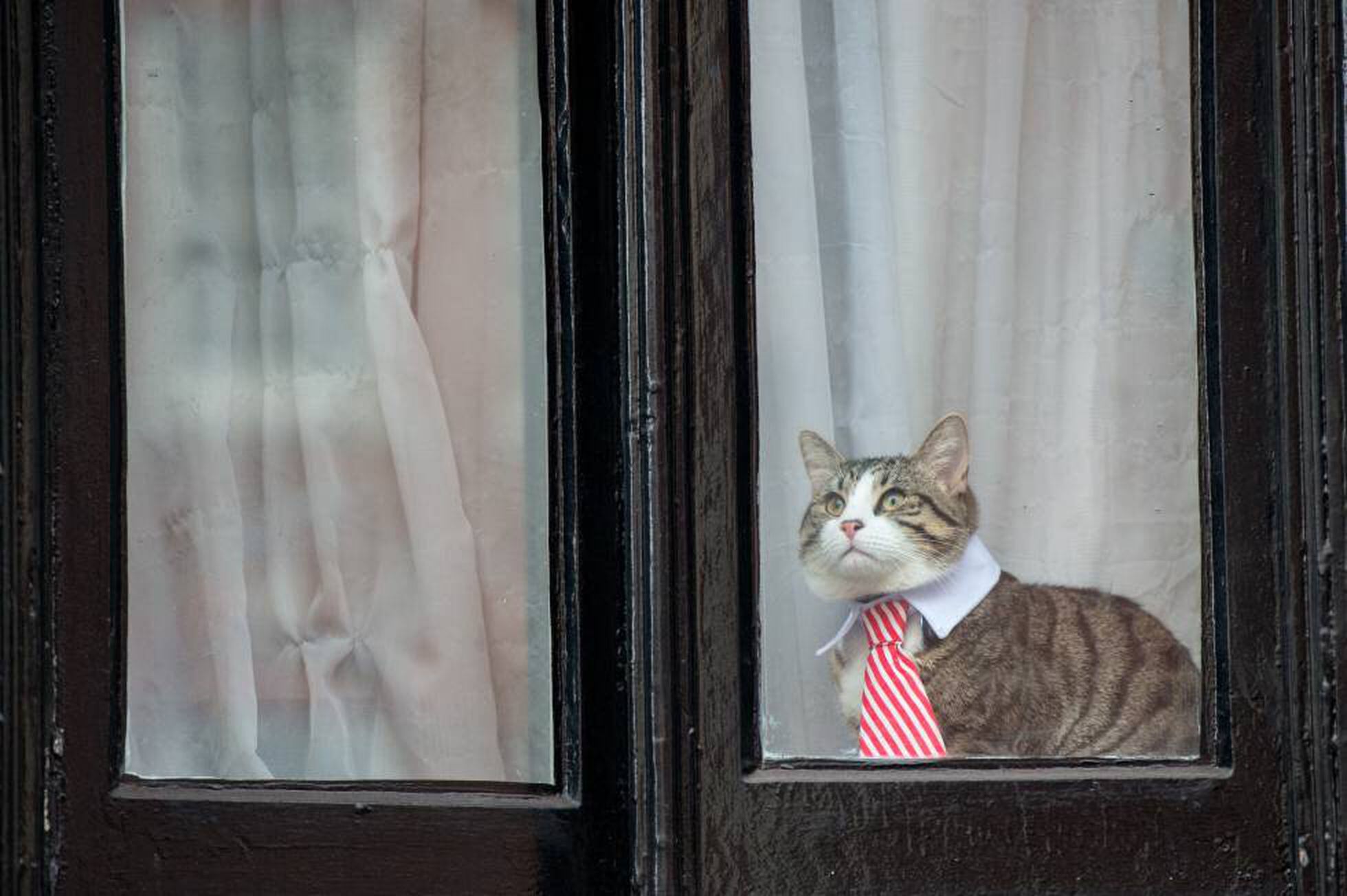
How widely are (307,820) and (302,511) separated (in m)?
0.33

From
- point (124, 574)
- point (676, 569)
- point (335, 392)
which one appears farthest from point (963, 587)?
point (124, 574)

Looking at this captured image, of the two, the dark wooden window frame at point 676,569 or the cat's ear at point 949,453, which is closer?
the dark wooden window frame at point 676,569

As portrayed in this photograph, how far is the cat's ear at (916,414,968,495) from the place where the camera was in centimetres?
163

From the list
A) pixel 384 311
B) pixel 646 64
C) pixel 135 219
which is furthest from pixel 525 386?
pixel 135 219

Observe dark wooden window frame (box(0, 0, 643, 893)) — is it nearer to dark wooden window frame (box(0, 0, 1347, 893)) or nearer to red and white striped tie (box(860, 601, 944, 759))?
dark wooden window frame (box(0, 0, 1347, 893))

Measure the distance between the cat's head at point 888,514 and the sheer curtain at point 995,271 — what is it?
2 centimetres

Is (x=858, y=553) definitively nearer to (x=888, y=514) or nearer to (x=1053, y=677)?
(x=888, y=514)

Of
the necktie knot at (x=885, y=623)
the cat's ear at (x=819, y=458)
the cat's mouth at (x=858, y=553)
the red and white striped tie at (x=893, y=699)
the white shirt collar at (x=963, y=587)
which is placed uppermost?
the cat's ear at (x=819, y=458)

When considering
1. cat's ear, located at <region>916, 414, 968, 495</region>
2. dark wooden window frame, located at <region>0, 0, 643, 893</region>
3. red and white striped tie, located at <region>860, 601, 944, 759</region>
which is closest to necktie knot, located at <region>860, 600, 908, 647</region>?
red and white striped tie, located at <region>860, 601, 944, 759</region>

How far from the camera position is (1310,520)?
153 cm

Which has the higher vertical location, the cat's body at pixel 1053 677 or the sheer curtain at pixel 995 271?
the sheer curtain at pixel 995 271

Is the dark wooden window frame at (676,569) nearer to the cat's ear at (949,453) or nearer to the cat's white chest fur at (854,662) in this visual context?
the cat's white chest fur at (854,662)

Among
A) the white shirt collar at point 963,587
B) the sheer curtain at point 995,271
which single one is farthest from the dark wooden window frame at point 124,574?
the white shirt collar at point 963,587

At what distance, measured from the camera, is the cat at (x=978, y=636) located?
1.58 metres
